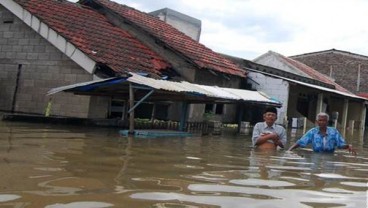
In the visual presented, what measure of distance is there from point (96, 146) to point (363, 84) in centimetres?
3275

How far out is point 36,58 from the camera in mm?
14188

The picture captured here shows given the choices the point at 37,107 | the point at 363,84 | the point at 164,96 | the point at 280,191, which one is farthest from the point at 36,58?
the point at 363,84

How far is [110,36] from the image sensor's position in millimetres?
15922

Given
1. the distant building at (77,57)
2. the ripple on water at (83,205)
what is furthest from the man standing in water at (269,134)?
the distant building at (77,57)

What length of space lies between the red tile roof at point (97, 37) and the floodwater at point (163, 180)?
6.78 meters

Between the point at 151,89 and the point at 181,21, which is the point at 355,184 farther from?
the point at 181,21

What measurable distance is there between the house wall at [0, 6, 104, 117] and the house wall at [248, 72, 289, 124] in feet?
28.9

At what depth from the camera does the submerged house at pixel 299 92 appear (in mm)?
20062

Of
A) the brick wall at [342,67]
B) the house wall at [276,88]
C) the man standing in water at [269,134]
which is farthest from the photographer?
the brick wall at [342,67]

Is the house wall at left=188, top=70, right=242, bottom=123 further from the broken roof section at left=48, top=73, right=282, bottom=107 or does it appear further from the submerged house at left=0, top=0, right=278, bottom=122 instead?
the broken roof section at left=48, top=73, right=282, bottom=107

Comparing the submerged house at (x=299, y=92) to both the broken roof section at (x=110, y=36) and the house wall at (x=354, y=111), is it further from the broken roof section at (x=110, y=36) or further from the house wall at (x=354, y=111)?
the broken roof section at (x=110, y=36)

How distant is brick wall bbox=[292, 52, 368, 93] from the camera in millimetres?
36725

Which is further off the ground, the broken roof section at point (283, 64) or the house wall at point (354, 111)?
the broken roof section at point (283, 64)

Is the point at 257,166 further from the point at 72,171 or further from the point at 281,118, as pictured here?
the point at 281,118
